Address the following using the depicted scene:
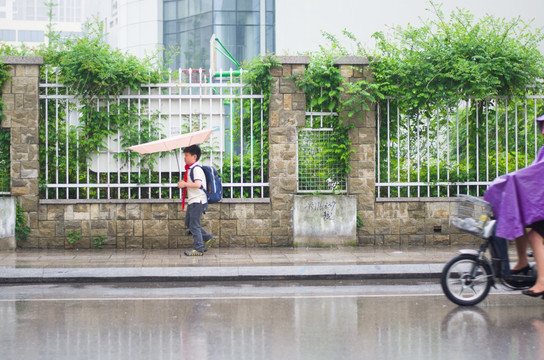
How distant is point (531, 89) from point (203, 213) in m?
6.30

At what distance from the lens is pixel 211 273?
31.6 feet

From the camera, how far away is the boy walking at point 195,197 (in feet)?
36.8

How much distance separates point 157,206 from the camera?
488 inches

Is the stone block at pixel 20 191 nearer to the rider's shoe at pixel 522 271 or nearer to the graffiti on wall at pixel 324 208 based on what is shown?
the graffiti on wall at pixel 324 208

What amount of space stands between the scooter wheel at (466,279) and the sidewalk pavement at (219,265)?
7.39 ft

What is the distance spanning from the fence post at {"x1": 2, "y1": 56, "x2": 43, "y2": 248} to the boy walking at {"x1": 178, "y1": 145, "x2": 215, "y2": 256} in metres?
2.83

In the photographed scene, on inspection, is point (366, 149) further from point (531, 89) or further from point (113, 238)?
point (113, 238)

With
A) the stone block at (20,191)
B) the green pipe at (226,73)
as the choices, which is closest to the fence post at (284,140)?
the green pipe at (226,73)

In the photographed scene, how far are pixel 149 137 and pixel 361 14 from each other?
24262mm

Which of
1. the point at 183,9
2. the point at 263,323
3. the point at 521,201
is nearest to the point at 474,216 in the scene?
the point at 521,201

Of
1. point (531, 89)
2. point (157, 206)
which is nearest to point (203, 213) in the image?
point (157, 206)

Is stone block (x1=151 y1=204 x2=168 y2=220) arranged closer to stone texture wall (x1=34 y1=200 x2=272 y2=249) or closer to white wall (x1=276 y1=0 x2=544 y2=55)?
stone texture wall (x1=34 y1=200 x2=272 y2=249)

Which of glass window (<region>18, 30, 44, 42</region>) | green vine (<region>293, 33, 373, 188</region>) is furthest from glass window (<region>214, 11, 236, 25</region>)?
glass window (<region>18, 30, 44, 42</region>)

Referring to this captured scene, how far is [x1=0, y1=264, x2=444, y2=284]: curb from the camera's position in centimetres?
944
